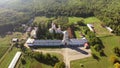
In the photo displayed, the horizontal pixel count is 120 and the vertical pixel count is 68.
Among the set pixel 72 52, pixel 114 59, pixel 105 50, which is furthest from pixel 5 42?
pixel 114 59

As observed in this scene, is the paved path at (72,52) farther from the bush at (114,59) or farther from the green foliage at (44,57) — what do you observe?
the bush at (114,59)

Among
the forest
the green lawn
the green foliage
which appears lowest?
the green lawn

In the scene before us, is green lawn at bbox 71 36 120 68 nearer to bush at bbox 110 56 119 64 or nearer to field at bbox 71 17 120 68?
field at bbox 71 17 120 68

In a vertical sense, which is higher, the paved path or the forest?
the forest

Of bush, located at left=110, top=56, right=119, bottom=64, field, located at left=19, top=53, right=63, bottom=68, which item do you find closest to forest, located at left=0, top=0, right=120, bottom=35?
bush, located at left=110, top=56, right=119, bottom=64

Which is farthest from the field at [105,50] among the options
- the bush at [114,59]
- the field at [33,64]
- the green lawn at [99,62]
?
the field at [33,64]

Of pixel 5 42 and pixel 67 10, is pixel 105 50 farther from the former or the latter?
pixel 67 10
